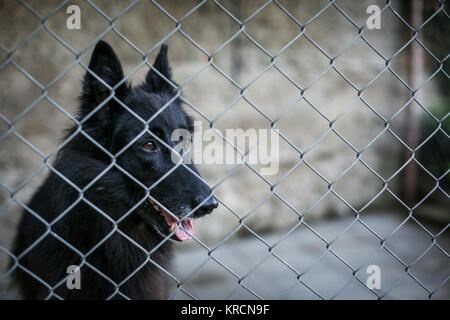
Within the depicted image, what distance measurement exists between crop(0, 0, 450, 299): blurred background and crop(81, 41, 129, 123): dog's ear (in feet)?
3.58

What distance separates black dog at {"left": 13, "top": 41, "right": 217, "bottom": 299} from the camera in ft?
6.41

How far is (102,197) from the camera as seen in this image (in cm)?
211

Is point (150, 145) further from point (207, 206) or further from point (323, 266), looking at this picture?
point (323, 266)

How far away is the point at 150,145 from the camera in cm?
210

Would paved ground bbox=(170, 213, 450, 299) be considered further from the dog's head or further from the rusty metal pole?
the dog's head

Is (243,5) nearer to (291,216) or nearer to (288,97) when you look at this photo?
(288,97)

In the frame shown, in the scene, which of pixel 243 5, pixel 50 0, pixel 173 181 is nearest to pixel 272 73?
pixel 243 5

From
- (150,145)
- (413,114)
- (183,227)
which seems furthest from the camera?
(413,114)

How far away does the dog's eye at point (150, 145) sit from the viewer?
209cm

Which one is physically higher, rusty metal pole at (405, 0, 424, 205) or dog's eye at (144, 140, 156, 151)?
rusty metal pole at (405, 0, 424, 205)

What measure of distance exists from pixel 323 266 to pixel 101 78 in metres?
2.95

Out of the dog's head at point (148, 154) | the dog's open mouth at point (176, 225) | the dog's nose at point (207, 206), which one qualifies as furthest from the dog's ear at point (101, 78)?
the dog's nose at point (207, 206)

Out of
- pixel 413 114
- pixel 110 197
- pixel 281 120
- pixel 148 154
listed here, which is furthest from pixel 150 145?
pixel 413 114

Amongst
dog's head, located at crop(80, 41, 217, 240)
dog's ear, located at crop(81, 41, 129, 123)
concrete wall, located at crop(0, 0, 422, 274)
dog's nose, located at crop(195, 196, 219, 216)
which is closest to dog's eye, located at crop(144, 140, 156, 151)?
dog's head, located at crop(80, 41, 217, 240)
